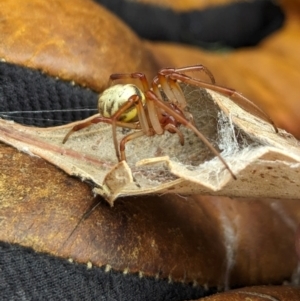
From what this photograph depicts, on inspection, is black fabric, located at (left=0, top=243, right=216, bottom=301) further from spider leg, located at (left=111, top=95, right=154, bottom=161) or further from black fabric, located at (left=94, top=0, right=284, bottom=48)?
black fabric, located at (left=94, top=0, right=284, bottom=48)

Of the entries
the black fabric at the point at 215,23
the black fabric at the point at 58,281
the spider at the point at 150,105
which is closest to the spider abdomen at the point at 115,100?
the spider at the point at 150,105

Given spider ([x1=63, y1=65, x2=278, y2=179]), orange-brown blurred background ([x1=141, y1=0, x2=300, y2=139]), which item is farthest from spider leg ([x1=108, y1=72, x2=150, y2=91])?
orange-brown blurred background ([x1=141, y1=0, x2=300, y2=139])

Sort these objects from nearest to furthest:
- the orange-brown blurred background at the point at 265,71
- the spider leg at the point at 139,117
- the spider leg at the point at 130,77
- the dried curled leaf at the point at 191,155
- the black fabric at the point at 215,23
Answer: the dried curled leaf at the point at 191,155 → the spider leg at the point at 139,117 → the spider leg at the point at 130,77 → the orange-brown blurred background at the point at 265,71 → the black fabric at the point at 215,23

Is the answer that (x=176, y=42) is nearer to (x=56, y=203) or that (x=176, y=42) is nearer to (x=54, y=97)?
(x=54, y=97)

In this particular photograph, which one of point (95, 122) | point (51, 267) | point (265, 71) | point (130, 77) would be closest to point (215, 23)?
point (265, 71)


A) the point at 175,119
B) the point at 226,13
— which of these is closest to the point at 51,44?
the point at 175,119

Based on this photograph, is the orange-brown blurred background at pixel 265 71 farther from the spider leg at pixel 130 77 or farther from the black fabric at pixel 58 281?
the black fabric at pixel 58 281

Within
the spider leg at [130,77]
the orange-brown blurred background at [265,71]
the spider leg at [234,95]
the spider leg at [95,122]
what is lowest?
the orange-brown blurred background at [265,71]
